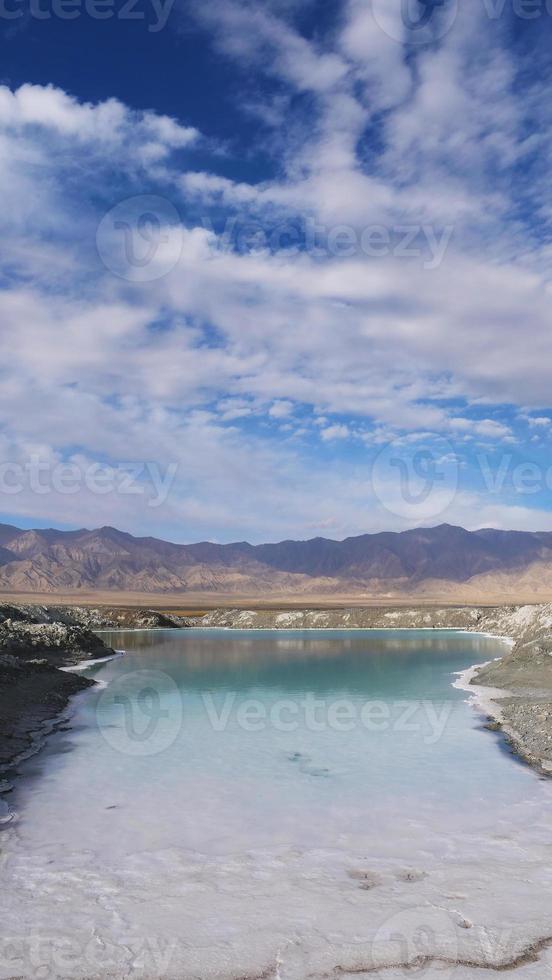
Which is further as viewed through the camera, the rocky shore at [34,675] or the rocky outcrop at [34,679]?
the rocky shore at [34,675]

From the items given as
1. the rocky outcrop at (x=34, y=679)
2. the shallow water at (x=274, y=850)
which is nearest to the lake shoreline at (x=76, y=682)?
the rocky outcrop at (x=34, y=679)

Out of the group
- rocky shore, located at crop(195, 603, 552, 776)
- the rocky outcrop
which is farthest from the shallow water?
the rocky outcrop

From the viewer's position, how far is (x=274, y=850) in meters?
12.0

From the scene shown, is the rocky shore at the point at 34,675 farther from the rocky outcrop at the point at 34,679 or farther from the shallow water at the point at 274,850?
the shallow water at the point at 274,850

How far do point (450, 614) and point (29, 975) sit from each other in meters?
101

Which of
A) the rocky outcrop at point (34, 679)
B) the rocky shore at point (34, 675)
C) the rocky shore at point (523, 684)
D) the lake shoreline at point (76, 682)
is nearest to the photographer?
the rocky shore at point (523, 684)

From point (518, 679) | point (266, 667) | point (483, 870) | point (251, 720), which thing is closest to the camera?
point (483, 870)

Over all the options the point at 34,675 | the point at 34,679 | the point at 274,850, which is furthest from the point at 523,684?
the point at 34,675

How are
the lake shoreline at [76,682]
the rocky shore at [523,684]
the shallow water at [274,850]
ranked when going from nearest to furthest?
1. the shallow water at [274,850]
2. the rocky shore at [523,684]
3. the lake shoreline at [76,682]

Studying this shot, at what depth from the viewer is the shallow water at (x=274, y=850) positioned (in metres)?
8.41

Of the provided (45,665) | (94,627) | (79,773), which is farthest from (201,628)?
(79,773)

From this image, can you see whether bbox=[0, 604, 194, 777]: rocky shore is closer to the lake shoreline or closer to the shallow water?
the lake shoreline

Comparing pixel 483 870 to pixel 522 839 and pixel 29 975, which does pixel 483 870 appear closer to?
pixel 522 839

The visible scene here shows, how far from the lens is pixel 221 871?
1098cm
